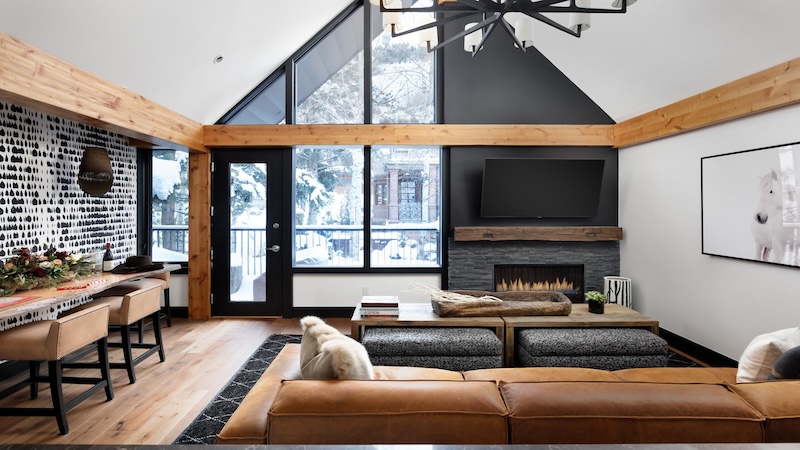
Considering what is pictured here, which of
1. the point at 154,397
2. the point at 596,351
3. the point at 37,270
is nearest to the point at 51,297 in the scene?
the point at 37,270

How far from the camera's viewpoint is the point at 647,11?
362 centimetres

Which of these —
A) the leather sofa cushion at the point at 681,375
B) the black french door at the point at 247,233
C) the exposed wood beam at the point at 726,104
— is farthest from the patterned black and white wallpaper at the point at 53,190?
the exposed wood beam at the point at 726,104

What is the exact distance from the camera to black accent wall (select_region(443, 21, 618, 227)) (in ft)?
17.2

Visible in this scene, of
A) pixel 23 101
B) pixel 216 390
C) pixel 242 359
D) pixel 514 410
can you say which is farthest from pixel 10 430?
pixel 514 410

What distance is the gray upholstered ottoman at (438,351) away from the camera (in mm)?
3178

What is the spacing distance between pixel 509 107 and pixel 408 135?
1.23 meters

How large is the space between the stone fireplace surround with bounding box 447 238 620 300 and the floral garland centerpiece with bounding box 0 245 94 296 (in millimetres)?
3513

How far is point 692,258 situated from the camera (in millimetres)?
4051

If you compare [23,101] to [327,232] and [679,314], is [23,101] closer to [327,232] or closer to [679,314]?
[327,232]

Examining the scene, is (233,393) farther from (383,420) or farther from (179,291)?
(179,291)

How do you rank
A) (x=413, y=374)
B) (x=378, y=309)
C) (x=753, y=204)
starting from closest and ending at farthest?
(x=413, y=374), (x=753, y=204), (x=378, y=309)

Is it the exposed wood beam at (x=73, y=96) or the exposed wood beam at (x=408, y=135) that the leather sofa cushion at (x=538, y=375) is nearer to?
the exposed wood beam at (x=73, y=96)

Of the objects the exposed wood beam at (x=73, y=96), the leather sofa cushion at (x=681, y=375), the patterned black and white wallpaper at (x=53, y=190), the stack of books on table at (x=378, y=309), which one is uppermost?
the exposed wood beam at (x=73, y=96)

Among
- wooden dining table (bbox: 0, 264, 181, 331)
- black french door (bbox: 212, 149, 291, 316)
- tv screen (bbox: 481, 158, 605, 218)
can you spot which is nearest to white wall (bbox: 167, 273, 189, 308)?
black french door (bbox: 212, 149, 291, 316)
